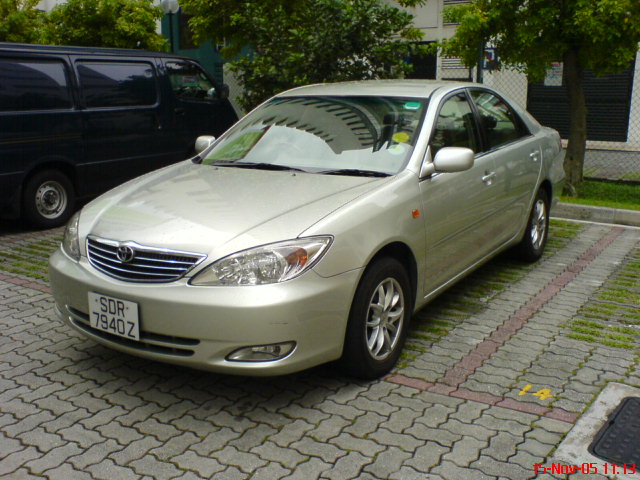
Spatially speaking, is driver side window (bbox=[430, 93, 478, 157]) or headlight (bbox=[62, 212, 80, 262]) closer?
headlight (bbox=[62, 212, 80, 262])

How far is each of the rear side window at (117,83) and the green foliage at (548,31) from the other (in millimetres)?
4043

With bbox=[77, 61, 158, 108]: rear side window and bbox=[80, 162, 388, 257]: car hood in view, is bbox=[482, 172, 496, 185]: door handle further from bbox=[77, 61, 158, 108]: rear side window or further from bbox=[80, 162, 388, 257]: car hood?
bbox=[77, 61, 158, 108]: rear side window

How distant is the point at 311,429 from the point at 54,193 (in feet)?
18.0

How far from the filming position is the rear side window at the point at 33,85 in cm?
694

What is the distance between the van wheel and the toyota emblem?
4.51m

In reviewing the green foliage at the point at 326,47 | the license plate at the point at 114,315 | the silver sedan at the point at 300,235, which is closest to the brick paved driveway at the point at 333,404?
the silver sedan at the point at 300,235

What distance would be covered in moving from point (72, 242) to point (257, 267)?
1.23m

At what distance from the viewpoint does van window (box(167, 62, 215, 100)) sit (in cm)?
895

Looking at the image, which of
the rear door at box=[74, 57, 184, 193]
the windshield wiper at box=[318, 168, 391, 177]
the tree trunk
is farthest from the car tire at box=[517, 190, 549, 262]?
the rear door at box=[74, 57, 184, 193]

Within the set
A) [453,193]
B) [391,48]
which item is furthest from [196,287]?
[391,48]

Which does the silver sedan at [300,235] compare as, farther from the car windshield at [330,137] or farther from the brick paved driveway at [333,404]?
the brick paved driveway at [333,404]

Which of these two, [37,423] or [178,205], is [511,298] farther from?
[37,423]

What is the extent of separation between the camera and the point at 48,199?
765 cm

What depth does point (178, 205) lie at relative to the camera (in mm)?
3742
